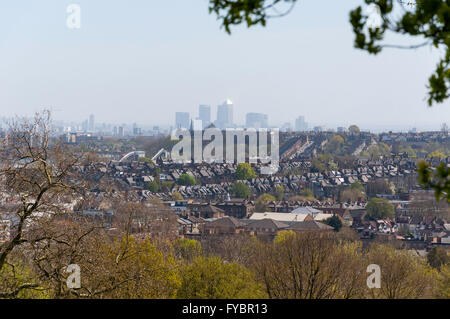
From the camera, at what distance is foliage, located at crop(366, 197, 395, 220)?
65062 millimetres

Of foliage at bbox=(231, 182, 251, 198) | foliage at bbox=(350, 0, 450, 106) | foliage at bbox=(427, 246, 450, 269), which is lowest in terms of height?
foliage at bbox=(231, 182, 251, 198)

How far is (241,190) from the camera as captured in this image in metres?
86.5

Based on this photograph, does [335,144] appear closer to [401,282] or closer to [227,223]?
[227,223]

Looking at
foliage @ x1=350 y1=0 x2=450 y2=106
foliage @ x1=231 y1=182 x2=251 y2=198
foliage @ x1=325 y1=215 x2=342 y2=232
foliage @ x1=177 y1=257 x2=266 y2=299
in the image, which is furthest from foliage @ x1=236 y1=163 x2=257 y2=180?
foliage @ x1=350 y1=0 x2=450 y2=106

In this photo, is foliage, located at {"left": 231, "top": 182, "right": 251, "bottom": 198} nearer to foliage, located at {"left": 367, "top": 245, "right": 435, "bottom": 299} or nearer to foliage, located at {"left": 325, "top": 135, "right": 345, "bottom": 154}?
foliage, located at {"left": 367, "top": 245, "right": 435, "bottom": 299}

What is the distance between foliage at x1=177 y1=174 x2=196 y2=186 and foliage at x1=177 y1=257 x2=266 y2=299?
245ft

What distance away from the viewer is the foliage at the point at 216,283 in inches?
715

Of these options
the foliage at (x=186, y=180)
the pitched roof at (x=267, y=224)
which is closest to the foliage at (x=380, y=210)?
the pitched roof at (x=267, y=224)

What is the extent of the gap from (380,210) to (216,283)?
48.2m

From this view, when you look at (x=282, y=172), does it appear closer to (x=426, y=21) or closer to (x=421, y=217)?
Result: (x=421, y=217)

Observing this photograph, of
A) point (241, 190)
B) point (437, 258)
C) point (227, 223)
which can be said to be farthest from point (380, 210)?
point (437, 258)

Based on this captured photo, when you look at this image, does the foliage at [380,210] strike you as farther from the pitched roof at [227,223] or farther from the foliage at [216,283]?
the foliage at [216,283]
